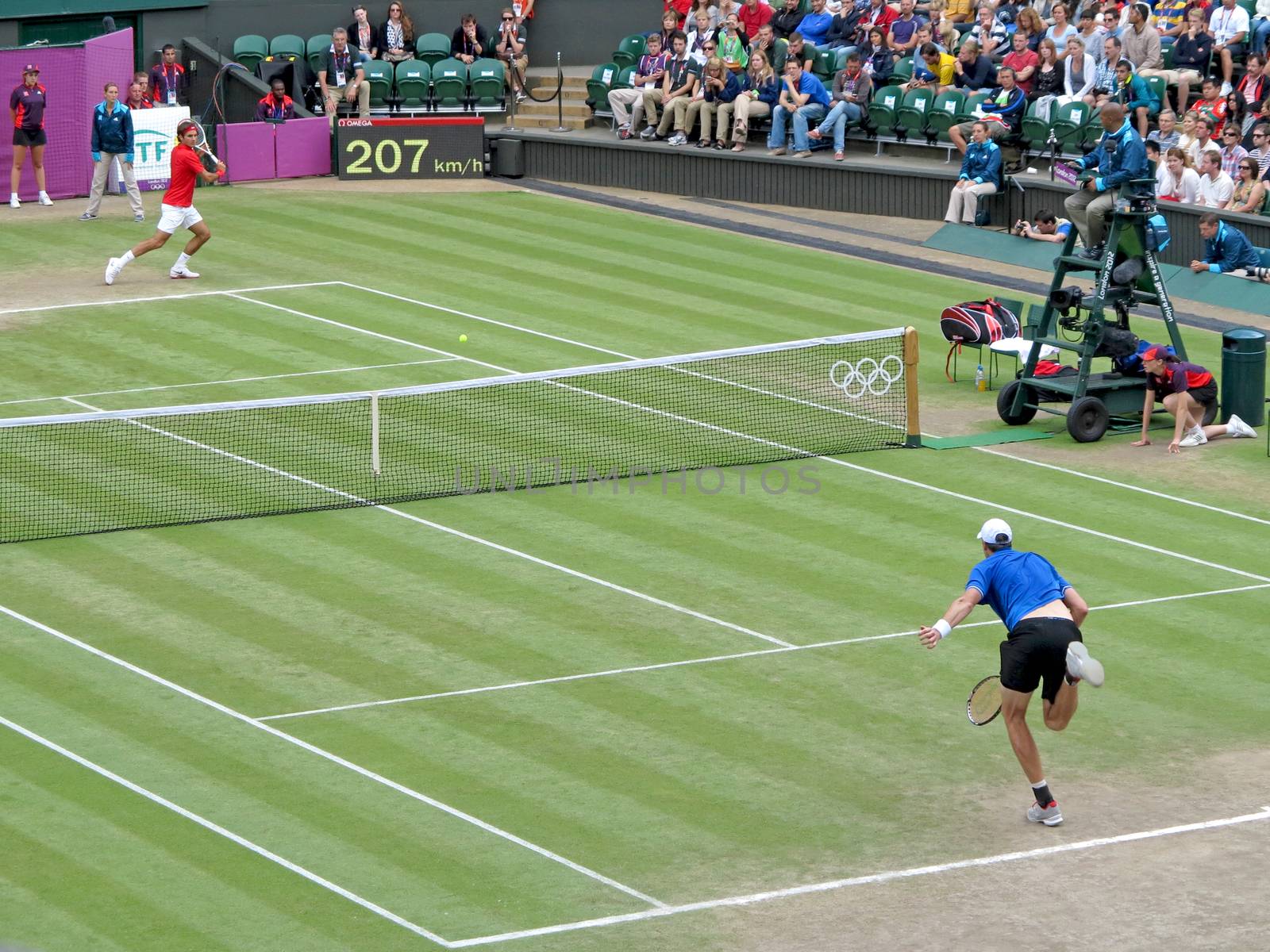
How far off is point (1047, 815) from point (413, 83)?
1093 inches

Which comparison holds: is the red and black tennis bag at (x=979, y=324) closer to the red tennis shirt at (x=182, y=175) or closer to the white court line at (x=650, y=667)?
the white court line at (x=650, y=667)

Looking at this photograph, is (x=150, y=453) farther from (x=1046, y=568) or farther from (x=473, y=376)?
(x=1046, y=568)

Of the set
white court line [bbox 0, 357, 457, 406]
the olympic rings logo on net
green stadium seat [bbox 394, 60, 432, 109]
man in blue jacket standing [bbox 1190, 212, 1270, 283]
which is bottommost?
white court line [bbox 0, 357, 457, 406]

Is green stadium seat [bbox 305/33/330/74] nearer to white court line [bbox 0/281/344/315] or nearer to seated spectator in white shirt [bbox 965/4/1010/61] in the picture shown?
white court line [bbox 0/281/344/315]

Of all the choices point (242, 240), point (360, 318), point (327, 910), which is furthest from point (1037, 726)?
point (242, 240)

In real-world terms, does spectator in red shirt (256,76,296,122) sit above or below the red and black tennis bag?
above

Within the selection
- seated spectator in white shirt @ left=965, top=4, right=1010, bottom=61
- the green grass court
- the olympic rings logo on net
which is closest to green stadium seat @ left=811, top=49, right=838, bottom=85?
seated spectator in white shirt @ left=965, top=4, right=1010, bottom=61

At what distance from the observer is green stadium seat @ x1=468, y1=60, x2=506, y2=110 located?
37656mm

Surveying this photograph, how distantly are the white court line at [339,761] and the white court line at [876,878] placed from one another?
0.86 feet

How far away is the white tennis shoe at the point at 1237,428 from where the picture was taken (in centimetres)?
2102

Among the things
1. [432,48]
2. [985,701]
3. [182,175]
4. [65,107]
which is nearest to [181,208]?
[182,175]

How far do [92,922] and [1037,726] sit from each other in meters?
6.38

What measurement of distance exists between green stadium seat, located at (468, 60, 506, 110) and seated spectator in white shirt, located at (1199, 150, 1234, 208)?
47.7 feet

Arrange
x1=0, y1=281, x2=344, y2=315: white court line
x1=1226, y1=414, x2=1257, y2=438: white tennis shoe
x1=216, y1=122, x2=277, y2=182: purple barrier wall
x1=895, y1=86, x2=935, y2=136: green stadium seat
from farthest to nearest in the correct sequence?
x1=216, y1=122, x2=277, y2=182: purple barrier wall < x1=895, y1=86, x2=935, y2=136: green stadium seat < x1=0, y1=281, x2=344, y2=315: white court line < x1=1226, y1=414, x2=1257, y2=438: white tennis shoe
